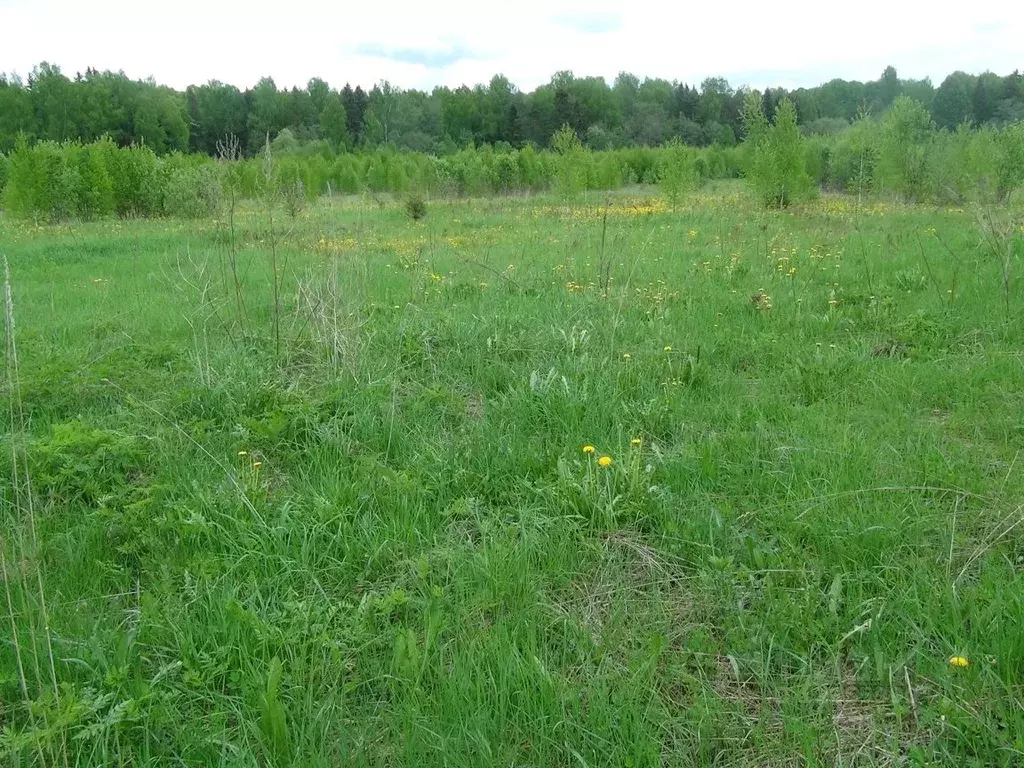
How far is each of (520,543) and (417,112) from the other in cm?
6869

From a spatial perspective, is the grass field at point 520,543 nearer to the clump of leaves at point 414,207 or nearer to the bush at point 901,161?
the clump of leaves at point 414,207

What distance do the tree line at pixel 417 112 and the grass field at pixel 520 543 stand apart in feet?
156

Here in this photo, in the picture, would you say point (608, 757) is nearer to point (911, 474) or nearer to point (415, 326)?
point (911, 474)

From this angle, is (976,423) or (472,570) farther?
(976,423)

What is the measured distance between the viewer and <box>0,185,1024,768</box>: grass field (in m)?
2.00

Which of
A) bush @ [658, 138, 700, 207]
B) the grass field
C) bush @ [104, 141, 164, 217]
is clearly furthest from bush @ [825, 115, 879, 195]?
bush @ [104, 141, 164, 217]

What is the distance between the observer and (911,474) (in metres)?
3.19

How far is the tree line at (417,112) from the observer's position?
178ft

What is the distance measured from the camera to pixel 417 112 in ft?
217

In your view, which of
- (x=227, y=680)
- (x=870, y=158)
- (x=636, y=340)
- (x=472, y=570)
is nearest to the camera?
(x=227, y=680)

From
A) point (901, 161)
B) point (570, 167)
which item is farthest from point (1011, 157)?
point (570, 167)

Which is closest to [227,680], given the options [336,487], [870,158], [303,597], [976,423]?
[303,597]

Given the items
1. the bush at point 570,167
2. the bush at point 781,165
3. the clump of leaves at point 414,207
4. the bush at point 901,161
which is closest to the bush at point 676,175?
the bush at point 781,165

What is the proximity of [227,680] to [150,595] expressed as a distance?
456 mm
